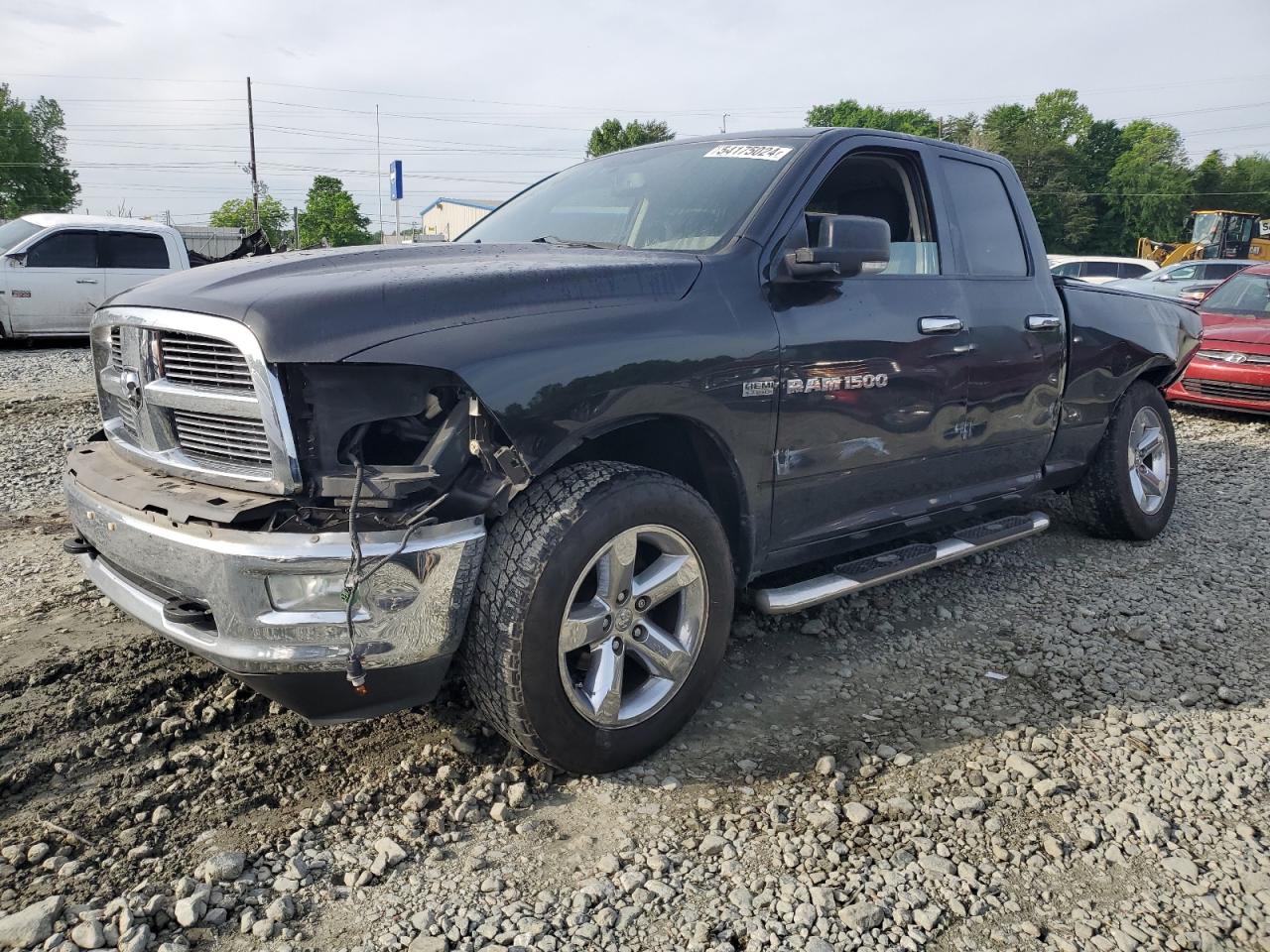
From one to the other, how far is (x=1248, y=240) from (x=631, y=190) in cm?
4085

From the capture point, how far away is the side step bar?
3.09 m

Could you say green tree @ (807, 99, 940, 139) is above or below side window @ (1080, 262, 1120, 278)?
above

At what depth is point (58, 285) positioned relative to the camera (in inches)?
480

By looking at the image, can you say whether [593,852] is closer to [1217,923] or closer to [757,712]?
[757,712]

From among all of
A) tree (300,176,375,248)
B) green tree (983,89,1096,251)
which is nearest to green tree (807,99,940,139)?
green tree (983,89,1096,251)

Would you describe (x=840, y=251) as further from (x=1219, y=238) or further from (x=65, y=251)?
(x=1219, y=238)

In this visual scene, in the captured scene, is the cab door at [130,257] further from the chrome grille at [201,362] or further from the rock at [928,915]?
the rock at [928,915]

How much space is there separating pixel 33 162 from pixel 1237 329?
188ft

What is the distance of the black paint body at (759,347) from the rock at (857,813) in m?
0.88

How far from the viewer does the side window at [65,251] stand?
12.1m

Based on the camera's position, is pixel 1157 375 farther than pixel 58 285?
No

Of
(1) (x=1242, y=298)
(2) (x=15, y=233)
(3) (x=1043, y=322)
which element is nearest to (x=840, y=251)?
(3) (x=1043, y=322)

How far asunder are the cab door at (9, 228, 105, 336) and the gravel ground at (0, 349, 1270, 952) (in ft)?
33.4

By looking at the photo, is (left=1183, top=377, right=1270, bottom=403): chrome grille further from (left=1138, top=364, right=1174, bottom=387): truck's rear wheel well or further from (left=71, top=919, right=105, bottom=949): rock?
(left=71, top=919, right=105, bottom=949): rock
